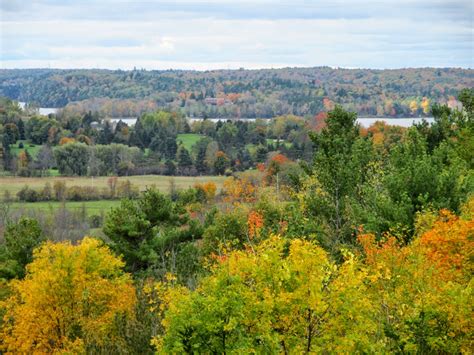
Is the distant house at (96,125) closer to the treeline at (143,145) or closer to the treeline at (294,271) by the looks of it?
the treeline at (143,145)

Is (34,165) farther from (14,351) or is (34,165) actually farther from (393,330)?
(393,330)

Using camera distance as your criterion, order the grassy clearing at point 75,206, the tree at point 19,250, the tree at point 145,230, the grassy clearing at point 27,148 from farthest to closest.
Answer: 1. the grassy clearing at point 27,148
2. the grassy clearing at point 75,206
3. the tree at point 19,250
4. the tree at point 145,230

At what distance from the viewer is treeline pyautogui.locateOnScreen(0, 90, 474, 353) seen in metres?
13.8

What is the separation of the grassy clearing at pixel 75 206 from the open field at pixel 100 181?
18.9 ft

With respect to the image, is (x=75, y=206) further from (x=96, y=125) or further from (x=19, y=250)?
(x=96, y=125)

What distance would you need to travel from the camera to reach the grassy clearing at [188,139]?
138 m

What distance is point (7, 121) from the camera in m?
140

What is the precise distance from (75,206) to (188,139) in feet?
202

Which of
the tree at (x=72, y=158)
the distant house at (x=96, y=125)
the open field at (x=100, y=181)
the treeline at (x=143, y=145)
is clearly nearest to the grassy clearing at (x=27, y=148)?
the treeline at (x=143, y=145)

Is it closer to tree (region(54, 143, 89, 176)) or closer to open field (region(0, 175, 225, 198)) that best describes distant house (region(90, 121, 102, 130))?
tree (region(54, 143, 89, 176))

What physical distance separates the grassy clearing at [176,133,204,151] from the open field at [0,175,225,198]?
27.0 meters

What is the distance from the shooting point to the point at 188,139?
14575 centimetres

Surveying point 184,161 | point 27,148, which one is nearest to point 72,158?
point 27,148

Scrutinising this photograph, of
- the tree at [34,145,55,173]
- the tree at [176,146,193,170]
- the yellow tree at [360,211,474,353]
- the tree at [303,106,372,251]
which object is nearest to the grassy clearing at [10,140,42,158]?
the tree at [34,145,55,173]
